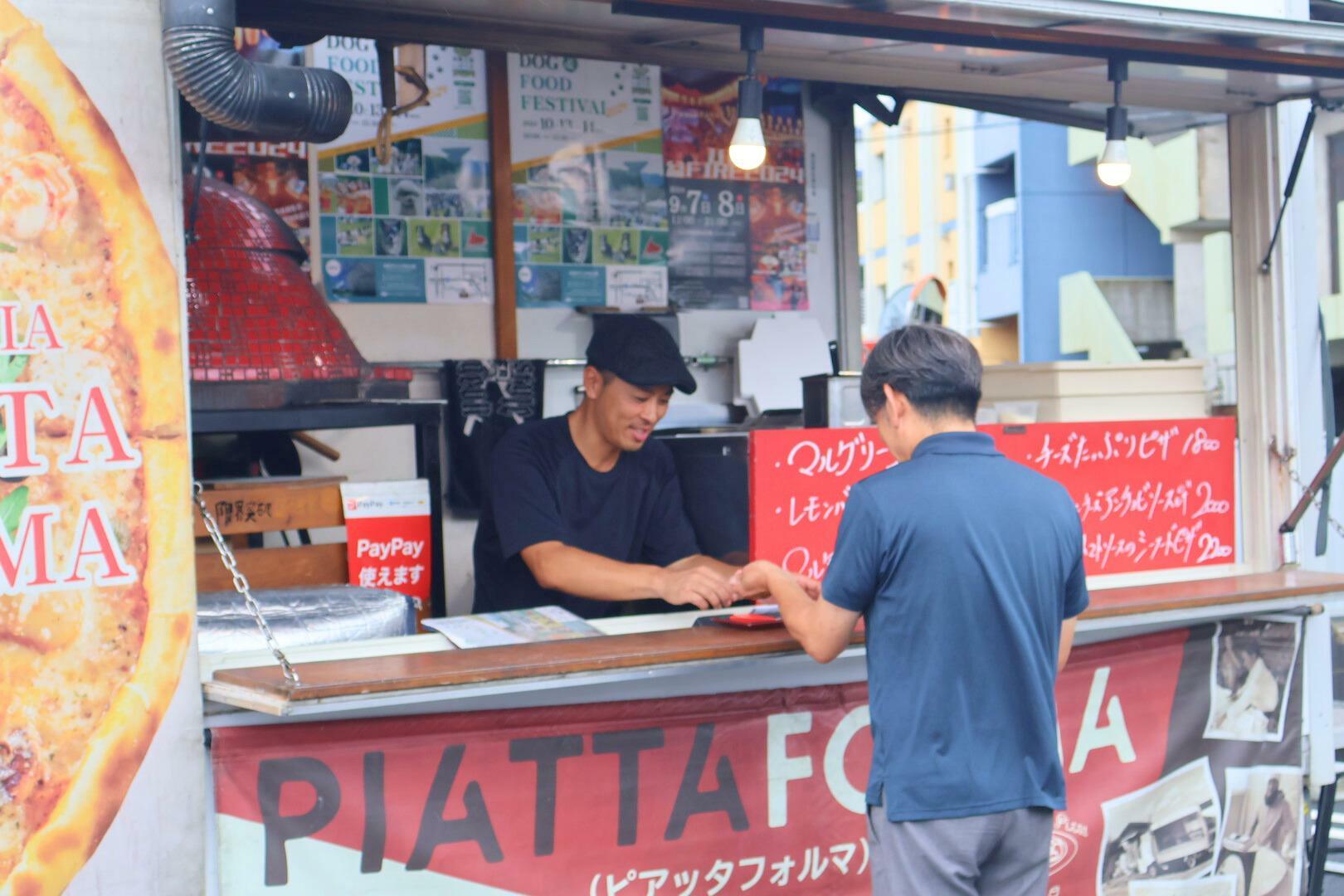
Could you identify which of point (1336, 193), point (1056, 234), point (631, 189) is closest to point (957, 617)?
point (631, 189)

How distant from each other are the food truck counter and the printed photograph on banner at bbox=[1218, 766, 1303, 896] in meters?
0.63

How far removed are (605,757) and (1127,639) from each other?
1654 mm

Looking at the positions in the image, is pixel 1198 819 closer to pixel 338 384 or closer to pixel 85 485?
pixel 338 384

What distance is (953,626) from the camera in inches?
98.3

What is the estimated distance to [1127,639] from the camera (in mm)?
3852

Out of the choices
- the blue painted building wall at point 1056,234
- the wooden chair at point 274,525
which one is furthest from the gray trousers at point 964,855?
the blue painted building wall at point 1056,234

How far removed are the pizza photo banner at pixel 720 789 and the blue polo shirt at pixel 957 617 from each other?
0.79 meters

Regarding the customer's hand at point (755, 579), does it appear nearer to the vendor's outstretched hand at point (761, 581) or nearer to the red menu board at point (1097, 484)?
the vendor's outstretched hand at point (761, 581)

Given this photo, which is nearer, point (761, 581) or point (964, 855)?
point (964, 855)

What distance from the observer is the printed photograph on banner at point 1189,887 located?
385 centimetres

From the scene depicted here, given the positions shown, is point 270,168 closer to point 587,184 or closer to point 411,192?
point 411,192

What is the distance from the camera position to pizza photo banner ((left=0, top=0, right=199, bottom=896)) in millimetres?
2533

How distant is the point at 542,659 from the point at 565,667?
0.06 meters

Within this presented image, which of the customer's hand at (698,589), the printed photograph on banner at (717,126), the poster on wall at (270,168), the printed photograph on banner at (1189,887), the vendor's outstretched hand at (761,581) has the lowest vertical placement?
the printed photograph on banner at (1189,887)
